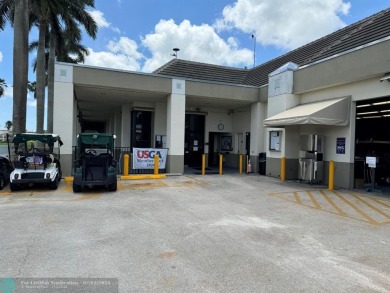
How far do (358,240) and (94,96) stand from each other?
50.2 ft

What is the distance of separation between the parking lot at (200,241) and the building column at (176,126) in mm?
5390

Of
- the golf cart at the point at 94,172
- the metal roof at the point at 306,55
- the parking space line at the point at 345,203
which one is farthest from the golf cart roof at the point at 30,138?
the metal roof at the point at 306,55

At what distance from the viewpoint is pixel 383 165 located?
1325 cm

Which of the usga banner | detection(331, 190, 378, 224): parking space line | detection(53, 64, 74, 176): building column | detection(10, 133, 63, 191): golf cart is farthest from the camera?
the usga banner

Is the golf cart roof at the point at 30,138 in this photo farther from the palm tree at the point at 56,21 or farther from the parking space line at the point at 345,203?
the palm tree at the point at 56,21

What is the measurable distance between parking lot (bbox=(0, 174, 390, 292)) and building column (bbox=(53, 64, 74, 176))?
3.62m

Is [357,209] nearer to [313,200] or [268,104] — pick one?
[313,200]

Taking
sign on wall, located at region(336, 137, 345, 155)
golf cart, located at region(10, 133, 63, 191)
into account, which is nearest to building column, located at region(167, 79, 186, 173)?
golf cart, located at region(10, 133, 63, 191)

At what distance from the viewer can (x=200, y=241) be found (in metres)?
5.20

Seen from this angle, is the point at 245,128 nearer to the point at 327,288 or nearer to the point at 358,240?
the point at 358,240

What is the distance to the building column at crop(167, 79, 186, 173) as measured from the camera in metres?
14.8

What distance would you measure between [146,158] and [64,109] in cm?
432

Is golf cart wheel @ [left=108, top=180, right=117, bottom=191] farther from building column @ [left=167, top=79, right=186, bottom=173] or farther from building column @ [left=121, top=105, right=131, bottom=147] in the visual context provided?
building column @ [left=121, top=105, right=131, bottom=147]

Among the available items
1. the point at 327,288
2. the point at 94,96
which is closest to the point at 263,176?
the point at 94,96
